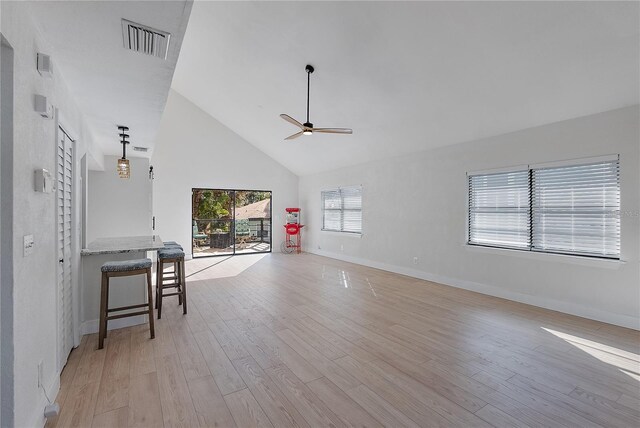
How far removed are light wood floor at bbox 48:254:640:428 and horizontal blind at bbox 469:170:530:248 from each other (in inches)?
40.3

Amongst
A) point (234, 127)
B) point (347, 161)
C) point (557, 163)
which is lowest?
point (557, 163)

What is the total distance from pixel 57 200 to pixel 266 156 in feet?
23.0

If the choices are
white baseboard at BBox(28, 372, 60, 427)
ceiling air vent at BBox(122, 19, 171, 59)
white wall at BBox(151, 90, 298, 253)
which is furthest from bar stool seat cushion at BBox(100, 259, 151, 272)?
white wall at BBox(151, 90, 298, 253)

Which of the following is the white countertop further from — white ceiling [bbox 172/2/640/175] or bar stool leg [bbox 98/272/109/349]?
white ceiling [bbox 172/2/640/175]

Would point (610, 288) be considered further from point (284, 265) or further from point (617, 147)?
point (284, 265)

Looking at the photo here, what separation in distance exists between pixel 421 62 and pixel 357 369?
359cm

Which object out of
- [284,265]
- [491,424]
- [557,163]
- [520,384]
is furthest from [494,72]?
[284,265]

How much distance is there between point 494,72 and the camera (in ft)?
11.5

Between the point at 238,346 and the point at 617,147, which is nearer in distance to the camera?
A: the point at 238,346

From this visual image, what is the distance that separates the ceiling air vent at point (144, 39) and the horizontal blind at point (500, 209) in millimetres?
4682

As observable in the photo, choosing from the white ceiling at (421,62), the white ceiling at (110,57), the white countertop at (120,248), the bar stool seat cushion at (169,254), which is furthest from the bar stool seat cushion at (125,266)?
the white ceiling at (421,62)

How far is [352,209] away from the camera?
7.64 meters

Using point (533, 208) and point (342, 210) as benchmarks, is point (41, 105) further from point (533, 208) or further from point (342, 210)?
point (342, 210)

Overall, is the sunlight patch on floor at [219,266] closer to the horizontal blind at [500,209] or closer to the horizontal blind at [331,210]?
the horizontal blind at [331,210]
